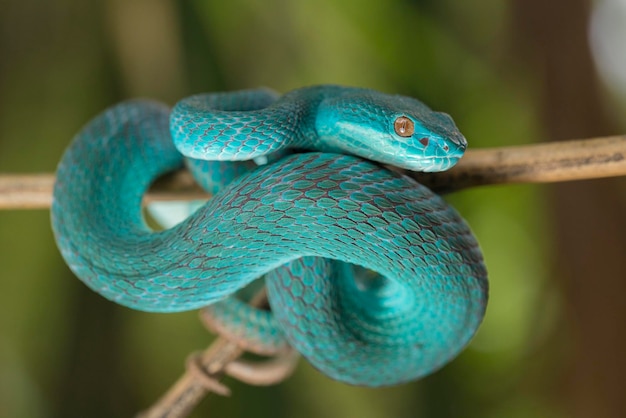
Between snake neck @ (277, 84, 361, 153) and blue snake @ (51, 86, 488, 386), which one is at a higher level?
snake neck @ (277, 84, 361, 153)

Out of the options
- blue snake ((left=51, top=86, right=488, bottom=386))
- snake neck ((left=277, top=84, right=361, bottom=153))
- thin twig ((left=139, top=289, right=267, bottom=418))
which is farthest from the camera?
thin twig ((left=139, top=289, right=267, bottom=418))

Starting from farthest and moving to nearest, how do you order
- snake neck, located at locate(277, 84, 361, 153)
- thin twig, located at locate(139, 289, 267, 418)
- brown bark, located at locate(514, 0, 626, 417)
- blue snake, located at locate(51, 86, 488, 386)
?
1. brown bark, located at locate(514, 0, 626, 417)
2. thin twig, located at locate(139, 289, 267, 418)
3. snake neck, located at locate(277, 84, 361, 153)
4. blue snake, located at locate(51, 86, 488, 386)

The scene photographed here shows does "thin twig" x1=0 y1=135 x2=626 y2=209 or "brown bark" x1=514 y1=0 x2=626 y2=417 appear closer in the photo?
"thin twig" x1=0 y1=135 x2=626 y2=209

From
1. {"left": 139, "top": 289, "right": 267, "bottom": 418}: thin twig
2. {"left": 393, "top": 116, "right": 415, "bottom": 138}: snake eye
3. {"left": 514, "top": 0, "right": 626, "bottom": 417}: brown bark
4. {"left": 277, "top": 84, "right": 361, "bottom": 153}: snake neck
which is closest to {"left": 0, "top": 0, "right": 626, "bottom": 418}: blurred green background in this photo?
{"left": 514, "top": 0, "right": 626, "bottom": 417}: brown bark

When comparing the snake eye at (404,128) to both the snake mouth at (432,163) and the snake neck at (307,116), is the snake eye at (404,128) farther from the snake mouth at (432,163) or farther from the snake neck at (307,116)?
the snake neck at (307,116)

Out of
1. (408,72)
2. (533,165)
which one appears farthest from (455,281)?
(408,72)

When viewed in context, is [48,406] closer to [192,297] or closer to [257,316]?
[257,316]

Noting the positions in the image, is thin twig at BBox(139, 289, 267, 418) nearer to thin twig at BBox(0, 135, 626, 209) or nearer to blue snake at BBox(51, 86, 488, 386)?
blue snake at BBox(51, 86, 488, 386)
